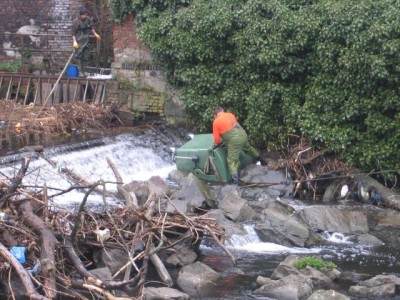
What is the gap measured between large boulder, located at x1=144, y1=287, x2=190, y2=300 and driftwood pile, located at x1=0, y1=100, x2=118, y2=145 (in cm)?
750

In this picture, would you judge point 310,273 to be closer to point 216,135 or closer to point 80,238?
point 80,238

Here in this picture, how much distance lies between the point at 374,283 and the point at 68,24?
1470 centimetres

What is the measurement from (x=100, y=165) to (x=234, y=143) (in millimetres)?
2667

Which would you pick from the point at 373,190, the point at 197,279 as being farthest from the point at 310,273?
the point at 373,190

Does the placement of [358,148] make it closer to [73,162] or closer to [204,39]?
[204,39]

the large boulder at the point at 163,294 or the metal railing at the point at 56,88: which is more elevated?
the metal railing at the point at 56,88

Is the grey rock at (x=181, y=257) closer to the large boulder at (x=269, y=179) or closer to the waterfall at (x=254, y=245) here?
the waterfall at (x=254, y=245)

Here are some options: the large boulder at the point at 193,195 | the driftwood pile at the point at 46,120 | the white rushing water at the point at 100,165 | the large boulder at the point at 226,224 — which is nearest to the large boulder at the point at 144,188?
the large boulder at the point at 193,195

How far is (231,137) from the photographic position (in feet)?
50.7

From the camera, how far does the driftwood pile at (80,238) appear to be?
868 cm

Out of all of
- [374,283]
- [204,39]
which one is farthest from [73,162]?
[374,283]

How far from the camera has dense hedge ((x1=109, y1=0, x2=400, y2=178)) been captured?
606 inches

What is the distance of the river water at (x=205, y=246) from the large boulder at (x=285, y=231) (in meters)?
0.14

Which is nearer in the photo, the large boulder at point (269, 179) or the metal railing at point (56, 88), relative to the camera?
the large boulder at point (269, 179)
